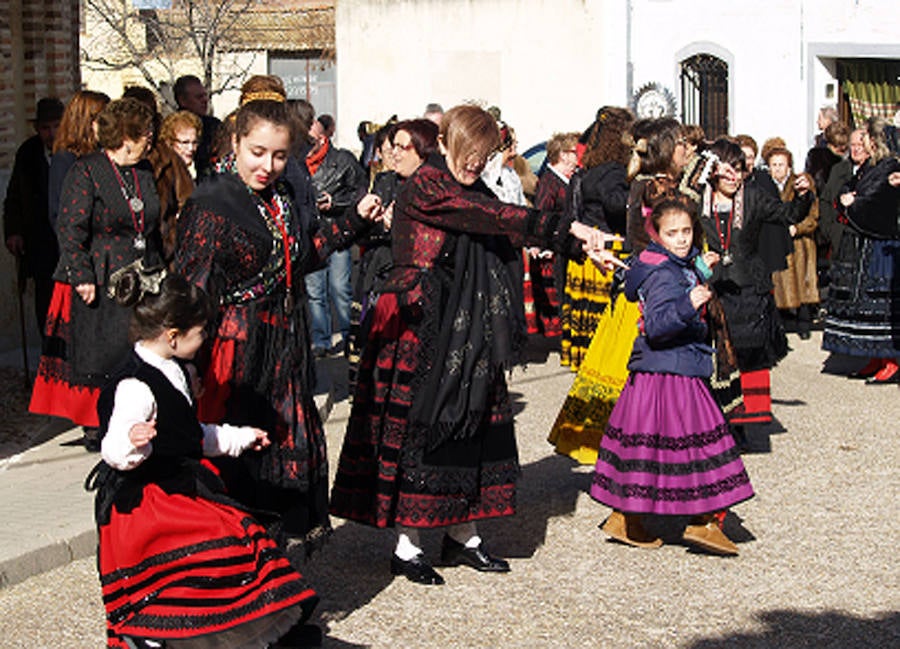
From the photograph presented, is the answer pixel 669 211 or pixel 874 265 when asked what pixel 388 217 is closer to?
pixel 669 211

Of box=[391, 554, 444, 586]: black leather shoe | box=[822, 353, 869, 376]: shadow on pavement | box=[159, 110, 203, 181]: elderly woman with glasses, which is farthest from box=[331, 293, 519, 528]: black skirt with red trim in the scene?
box=[822, 353, 869, 376]: shadow on pavement

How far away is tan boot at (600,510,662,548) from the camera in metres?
7.05

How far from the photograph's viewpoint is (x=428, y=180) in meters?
6.34

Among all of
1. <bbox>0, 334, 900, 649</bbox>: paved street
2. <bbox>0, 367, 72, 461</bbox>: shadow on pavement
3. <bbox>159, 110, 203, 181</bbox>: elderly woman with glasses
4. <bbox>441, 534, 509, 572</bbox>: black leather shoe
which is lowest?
<bbox>0, 334, 900, 649</bbox>: paved street

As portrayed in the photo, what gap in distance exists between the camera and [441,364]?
634 cm

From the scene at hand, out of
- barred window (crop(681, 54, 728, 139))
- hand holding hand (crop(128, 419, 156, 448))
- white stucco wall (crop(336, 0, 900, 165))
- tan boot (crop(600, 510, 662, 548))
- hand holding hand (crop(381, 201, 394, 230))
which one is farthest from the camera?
barred window (crop(681, 54, 728, 139))

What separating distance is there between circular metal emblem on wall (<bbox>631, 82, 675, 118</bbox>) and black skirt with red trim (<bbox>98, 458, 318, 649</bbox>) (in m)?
18.4

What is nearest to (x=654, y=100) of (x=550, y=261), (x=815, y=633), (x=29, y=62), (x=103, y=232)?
(x=550, y=261)

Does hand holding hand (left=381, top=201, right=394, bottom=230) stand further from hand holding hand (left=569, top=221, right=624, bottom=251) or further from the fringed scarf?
hand holding hand (left=569, top=221, right=624, bottom=251)

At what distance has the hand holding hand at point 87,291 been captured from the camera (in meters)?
8.31

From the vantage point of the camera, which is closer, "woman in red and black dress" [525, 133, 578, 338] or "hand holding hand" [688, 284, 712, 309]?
"hand holding hand" [688, 284, 712, 309]

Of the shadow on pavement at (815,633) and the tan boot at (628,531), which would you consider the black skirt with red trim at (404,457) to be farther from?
the shadow on pavement at (815,633)

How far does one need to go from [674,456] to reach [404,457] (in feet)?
4.00

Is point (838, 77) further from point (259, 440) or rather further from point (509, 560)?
point (259, 440)
